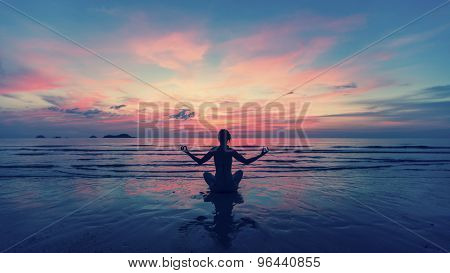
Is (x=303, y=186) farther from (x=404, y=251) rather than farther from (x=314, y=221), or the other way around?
(x=404, y=251)

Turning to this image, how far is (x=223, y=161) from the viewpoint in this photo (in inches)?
364

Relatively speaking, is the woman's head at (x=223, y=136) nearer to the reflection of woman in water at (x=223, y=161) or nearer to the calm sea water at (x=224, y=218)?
the reflection of woman in water at (x=223, y=161)

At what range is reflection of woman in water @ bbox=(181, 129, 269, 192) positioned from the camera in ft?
29.7

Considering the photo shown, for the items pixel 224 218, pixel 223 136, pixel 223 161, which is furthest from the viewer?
pixel 223 161

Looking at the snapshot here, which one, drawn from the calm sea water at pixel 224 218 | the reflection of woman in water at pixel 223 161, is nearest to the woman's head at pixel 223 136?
the reflection of woman in water at pixel 223 161

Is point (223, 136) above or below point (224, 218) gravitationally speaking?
above

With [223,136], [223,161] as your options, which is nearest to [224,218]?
[223,161]

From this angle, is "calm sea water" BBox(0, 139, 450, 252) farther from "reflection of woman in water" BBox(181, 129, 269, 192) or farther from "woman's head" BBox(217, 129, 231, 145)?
"woman's head" BBox(217, 129, 231, 145)

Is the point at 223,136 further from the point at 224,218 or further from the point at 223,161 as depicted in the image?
the point at 224,218

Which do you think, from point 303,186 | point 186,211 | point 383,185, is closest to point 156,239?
point 186,211

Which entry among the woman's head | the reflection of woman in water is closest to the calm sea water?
the reflection of woman in water

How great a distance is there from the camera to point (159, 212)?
7902 millimetres

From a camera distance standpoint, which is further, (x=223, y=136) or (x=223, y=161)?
(x=223, y=161)

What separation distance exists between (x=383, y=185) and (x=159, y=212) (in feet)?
36.9
